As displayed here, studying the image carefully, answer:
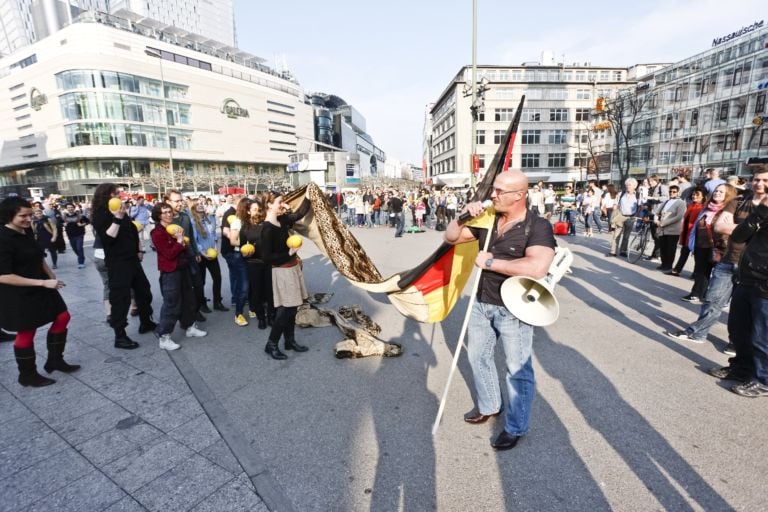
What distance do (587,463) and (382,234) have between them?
1445 centimetres

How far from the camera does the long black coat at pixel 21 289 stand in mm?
3586

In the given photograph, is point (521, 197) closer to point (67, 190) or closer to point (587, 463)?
point (587, 463)

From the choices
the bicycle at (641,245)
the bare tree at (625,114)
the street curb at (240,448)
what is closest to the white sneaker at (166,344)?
the street curb at (240,448)

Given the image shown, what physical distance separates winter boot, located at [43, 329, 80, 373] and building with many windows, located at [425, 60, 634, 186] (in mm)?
57512

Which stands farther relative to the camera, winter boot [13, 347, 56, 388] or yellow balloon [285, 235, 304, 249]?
yellow balloon [285, 235, 304, 249]

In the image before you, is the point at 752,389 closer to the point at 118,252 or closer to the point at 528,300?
the point at 528,300

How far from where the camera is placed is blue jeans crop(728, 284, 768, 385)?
3404mm

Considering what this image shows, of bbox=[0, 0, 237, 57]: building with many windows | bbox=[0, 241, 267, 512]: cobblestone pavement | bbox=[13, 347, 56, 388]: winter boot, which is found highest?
A: bbox=[0, 0, 237, 57]: building with many windows

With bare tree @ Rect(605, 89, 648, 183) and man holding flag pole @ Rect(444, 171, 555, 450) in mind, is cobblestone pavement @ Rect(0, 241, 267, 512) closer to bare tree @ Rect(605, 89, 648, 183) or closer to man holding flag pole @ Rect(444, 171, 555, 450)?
man holding flag pole @ Rect(444, 171, 555, 450)

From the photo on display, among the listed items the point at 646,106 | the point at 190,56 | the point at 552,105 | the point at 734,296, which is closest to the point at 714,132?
the point at 646,106

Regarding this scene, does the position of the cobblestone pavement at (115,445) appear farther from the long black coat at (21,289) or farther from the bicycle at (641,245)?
the bicycle at (641,245)

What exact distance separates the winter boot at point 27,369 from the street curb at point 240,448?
1320mm

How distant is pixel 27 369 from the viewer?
3867mm

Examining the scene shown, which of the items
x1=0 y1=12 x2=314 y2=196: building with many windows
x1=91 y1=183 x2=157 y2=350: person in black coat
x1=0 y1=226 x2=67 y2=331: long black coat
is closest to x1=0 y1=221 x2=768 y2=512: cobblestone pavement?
x1=91 y1=183 x2=157 y2=350: person in black coat
